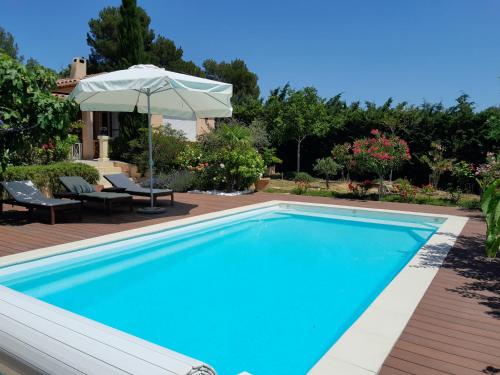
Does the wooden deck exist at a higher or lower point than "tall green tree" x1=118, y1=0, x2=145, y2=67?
lower

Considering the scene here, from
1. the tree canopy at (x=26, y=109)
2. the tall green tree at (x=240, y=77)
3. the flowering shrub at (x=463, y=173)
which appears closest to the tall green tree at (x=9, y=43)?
Answer: the tall green tree at (x=240, y=77)

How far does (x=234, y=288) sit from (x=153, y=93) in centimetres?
641

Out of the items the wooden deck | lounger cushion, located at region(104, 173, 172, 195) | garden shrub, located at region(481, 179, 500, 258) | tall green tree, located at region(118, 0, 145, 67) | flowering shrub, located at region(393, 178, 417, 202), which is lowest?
the wooden deck

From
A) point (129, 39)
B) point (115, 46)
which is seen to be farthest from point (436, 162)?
point (115, 46)

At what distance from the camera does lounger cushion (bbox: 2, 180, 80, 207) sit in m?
8.49

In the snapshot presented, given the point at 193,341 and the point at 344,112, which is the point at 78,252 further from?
the point at 344,112

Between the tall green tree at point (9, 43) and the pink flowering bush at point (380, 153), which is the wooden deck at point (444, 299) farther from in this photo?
the tall green tree at point (9, 43)

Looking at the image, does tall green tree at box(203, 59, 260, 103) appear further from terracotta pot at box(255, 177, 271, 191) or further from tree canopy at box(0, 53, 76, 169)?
tree canopy at box(0, 53, 76, 169)

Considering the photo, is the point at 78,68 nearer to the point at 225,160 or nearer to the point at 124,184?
the point at 225,160

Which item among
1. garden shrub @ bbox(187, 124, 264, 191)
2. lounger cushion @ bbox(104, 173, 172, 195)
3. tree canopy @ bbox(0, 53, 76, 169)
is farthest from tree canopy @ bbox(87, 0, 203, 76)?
tree canopy @ bbox(0, 53, 76, 169)

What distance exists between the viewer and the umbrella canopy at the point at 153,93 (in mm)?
7988

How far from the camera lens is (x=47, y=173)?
37.8 ft

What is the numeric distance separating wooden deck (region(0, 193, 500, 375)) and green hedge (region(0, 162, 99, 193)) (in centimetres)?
110

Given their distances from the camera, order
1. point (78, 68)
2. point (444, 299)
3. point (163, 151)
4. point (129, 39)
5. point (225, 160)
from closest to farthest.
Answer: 1. point (444, 299)
2. point (225, 160)
3. point (163, 151)
4. point (129, 39)
5. point (78, 68)
